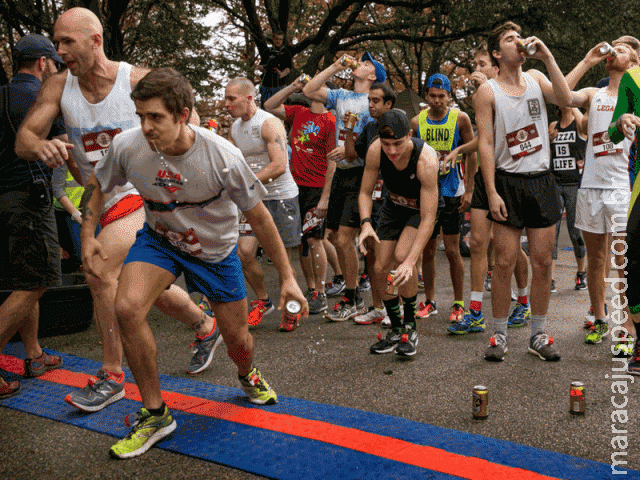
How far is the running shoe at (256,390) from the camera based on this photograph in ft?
12.4

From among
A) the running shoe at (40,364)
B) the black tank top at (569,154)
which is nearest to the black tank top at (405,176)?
the running shoe at (40,364)

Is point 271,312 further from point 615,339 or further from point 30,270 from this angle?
point 615,339

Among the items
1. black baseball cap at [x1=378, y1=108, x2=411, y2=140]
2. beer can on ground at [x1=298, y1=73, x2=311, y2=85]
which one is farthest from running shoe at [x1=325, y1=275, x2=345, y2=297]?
black baseball cap at [x1=378, y1=108, x2=411, y2=140]

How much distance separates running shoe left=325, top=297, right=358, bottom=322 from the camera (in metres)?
6.42

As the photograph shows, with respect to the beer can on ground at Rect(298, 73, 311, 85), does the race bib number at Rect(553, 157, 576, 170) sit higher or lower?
lower

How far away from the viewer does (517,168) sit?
4773mm

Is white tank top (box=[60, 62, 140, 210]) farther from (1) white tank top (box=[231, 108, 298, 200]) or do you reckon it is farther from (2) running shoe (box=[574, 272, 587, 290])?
(2) running shoe (box=[574, 272, 587, 290])

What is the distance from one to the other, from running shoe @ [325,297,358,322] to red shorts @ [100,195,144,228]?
9.72 ft

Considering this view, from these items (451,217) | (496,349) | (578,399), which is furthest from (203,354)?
(451,217)

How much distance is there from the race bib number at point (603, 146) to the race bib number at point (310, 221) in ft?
9.96

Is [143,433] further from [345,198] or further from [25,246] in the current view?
[345,198]

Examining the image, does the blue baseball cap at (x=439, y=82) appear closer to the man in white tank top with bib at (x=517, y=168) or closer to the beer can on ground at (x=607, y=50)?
the man in white tank top with bib at (x=517, y=168)

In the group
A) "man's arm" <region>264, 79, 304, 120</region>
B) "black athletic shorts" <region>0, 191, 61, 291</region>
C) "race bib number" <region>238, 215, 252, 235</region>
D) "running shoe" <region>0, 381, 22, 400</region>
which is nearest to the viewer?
"running shoe" <region>0, 381, 22, 400</region>

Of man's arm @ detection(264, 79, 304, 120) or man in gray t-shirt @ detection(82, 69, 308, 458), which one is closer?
man in gray t-shirt @ detection(82, 69, 308, 458)
